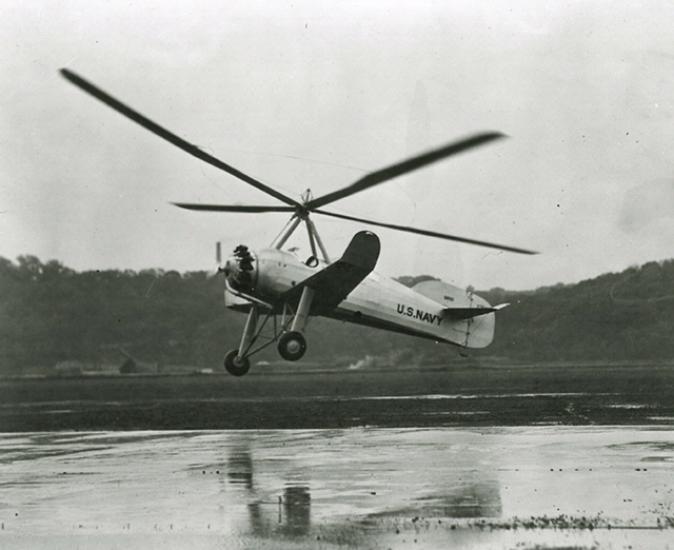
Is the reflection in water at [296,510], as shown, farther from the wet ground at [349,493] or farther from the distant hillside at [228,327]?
the distant hillside at [228,327]

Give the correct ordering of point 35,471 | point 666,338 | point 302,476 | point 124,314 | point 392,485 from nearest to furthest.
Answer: point 392,485
point 302,476
point 35,471
point 124,314
point 666,338

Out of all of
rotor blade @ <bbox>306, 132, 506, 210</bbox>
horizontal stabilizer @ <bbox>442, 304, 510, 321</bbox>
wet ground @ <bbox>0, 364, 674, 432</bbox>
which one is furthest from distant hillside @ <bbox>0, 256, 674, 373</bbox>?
rotor blade @ <bbox>306, 132, 506, 210</bbox>

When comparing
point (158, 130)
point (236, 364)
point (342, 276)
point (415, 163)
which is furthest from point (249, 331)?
point (415, 163)

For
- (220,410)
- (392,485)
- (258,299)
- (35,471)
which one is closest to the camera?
(392,485)

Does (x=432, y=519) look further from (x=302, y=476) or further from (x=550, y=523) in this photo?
Result: (x=302, y=476)

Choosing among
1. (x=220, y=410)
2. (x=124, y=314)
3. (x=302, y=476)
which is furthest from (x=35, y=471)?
(x=124, y=314)
